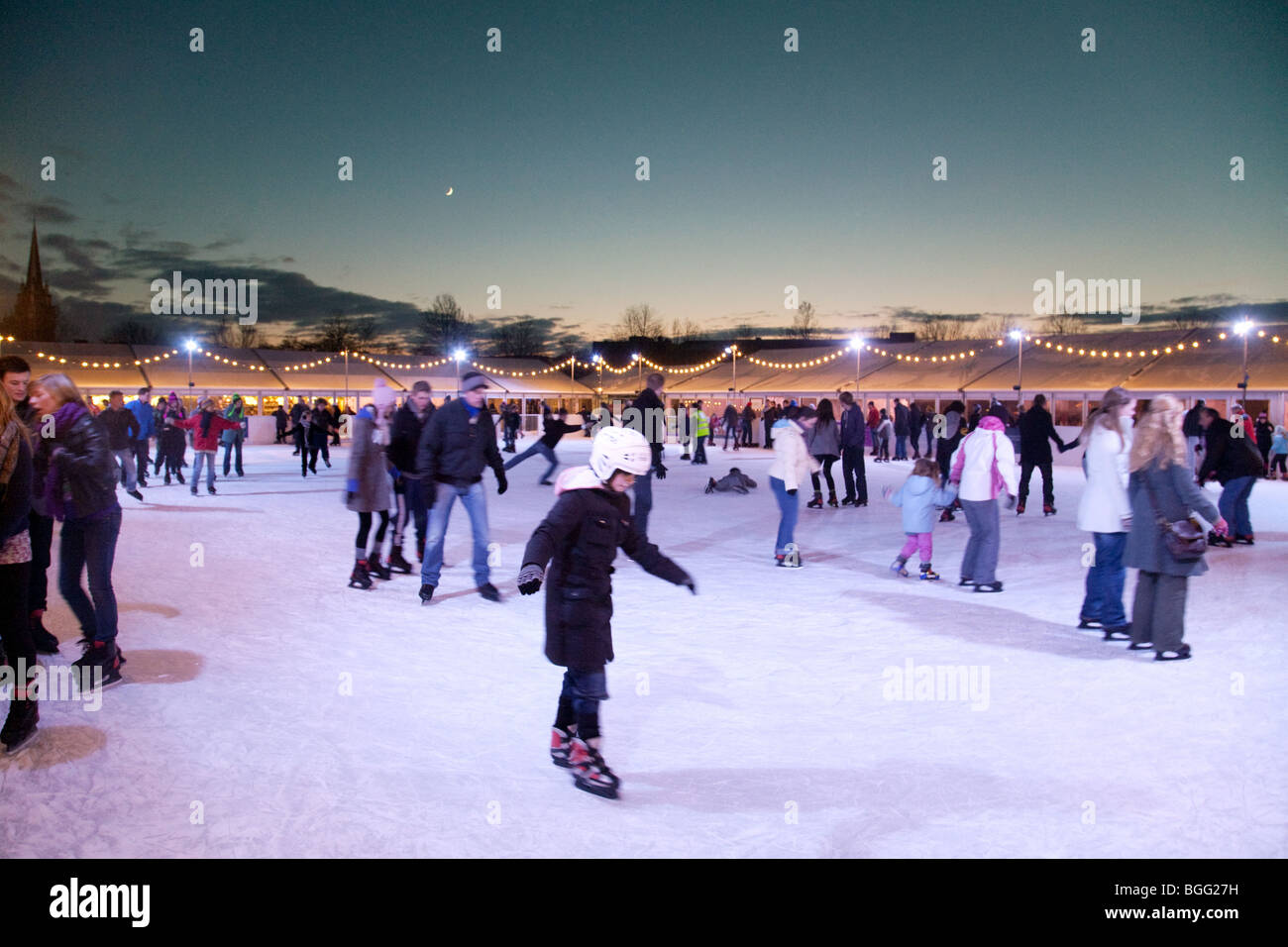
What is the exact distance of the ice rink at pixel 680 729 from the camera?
8.99 feet

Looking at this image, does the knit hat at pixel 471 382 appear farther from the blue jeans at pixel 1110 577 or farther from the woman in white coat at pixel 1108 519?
the blue jeans at pixel 1110 577

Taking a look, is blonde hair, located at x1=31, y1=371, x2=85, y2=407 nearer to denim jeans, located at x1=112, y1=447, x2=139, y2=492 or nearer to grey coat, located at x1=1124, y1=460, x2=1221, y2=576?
grey coat, located at x1=1124, y1=460, x2=1221, y2=576

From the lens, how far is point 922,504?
267 inches

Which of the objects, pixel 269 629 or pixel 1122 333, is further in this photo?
pixel 1122 333

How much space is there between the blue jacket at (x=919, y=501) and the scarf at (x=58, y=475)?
17.2ft

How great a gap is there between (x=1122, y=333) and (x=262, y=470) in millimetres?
26450

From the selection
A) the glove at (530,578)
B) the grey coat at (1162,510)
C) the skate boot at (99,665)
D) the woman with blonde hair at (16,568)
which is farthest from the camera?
the grey coat at (1162,510)

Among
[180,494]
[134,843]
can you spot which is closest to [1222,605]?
[134,843]

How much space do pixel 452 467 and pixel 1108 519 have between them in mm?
3996

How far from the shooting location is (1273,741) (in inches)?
138

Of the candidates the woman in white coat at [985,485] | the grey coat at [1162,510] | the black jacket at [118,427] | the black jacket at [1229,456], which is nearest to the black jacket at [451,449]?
the woman in white coat at [985,485]

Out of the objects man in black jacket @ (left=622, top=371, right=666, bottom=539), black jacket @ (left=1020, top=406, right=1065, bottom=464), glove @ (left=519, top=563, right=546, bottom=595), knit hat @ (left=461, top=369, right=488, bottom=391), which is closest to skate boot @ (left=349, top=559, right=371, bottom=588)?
knit hat @ (left=461, top=369, right=488, bottom=391)

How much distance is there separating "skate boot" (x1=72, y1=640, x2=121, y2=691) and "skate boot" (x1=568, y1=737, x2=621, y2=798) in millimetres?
2456
